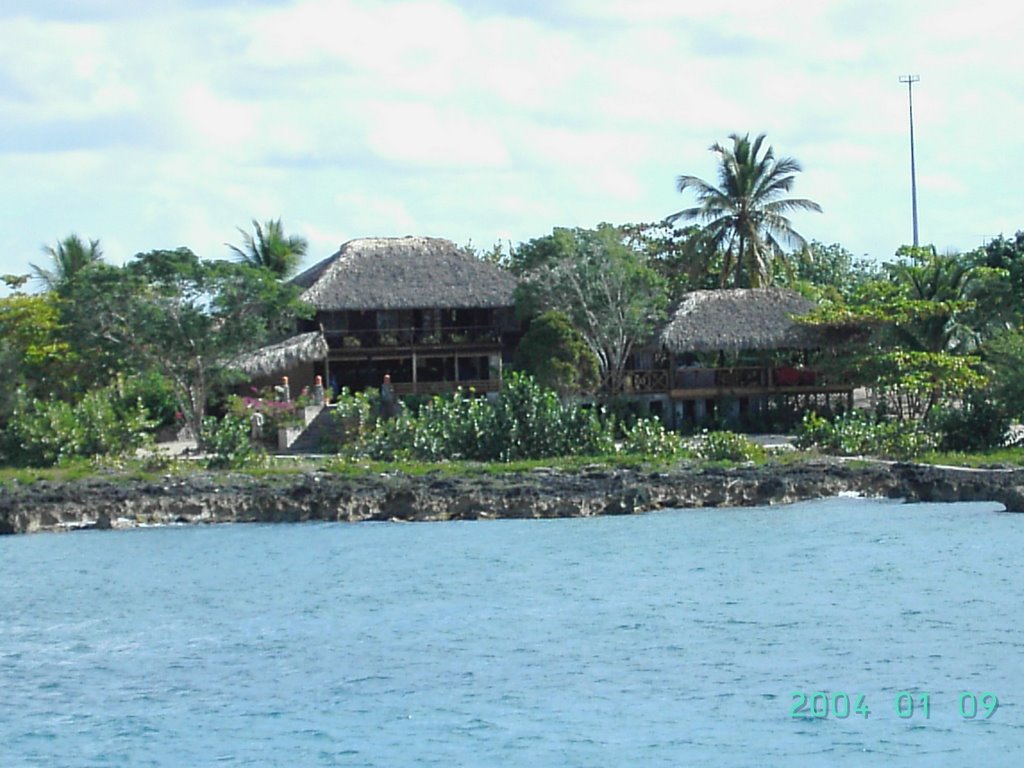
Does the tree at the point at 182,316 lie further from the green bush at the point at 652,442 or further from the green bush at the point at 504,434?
the green bush at the point at 652,442

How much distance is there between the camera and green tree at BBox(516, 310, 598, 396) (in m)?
38.3

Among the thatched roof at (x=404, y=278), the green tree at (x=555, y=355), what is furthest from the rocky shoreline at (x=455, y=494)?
the thatched roof at (x=404, y=278)

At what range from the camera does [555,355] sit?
38.4m

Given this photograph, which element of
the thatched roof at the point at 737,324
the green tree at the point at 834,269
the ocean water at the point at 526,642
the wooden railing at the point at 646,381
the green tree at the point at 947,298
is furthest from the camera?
the green tree at the point at 834,269

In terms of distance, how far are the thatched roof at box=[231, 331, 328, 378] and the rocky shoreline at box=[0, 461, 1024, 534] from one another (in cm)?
875

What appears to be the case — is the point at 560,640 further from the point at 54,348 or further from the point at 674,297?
the point at 674,297

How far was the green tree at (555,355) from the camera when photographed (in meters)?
38.3

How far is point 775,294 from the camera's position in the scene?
4384 cm

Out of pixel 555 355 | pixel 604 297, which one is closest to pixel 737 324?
pixel 604 297

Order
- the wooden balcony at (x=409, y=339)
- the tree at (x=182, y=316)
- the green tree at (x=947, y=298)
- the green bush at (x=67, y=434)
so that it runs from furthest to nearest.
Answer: the wooden balcony at (x=409, y=339) → the green tree at (x=947, y=298) → the tree at (x=182, y=316) → the green bush at (x=67, y=434)

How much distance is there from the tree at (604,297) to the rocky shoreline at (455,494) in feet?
32.4

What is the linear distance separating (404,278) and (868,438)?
15.3 meters

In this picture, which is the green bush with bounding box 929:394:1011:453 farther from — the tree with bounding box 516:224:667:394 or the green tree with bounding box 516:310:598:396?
the tree with bounding box 516:224:667:394

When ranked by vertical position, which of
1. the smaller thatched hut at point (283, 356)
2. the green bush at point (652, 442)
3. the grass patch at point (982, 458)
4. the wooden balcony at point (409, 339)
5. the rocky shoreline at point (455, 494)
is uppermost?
the wooden balcony at point (409, 339)
